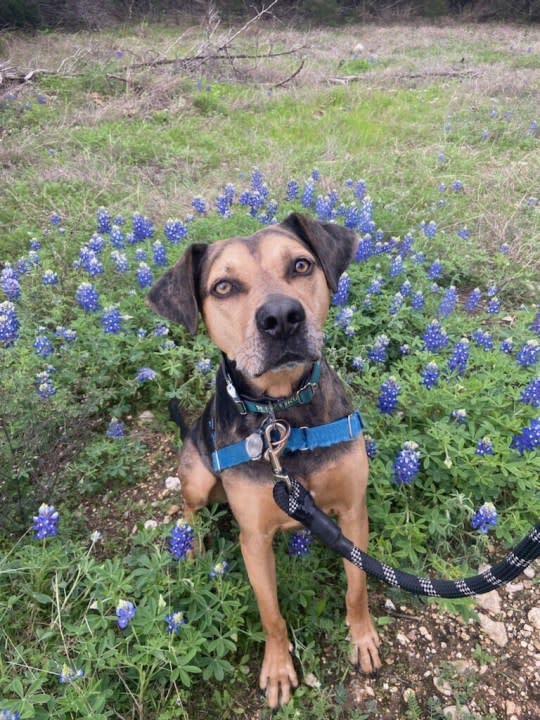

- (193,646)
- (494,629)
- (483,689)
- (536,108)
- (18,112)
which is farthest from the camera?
(536,108)

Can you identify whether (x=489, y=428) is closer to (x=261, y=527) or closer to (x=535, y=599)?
(x=535, y=599)

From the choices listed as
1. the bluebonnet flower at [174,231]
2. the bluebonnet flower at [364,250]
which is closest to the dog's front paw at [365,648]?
the bluebonnet flower at [364,250]

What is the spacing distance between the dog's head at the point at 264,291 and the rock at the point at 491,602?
59.2 inches

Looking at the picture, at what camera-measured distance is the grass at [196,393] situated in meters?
2.18

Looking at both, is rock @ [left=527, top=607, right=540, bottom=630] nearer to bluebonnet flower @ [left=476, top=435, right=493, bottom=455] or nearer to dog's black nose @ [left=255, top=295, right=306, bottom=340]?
bluebonnet flower @ [left=476, top=435, right=493, bottom=455]

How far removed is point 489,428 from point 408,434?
1.35ft

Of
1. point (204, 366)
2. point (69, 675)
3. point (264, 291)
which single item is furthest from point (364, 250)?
point (69, 675)

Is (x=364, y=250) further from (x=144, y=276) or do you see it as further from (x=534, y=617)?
(x=534, y=617)

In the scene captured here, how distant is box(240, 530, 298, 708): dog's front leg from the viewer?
7.34 ft

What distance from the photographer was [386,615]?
99.2 inches

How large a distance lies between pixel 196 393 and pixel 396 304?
1579mm

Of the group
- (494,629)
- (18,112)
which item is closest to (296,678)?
(494,629)

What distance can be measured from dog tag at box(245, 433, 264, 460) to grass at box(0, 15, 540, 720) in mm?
641

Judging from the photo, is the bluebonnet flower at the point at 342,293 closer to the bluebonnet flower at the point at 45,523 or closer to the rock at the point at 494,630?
the rock at the point at 494,630
